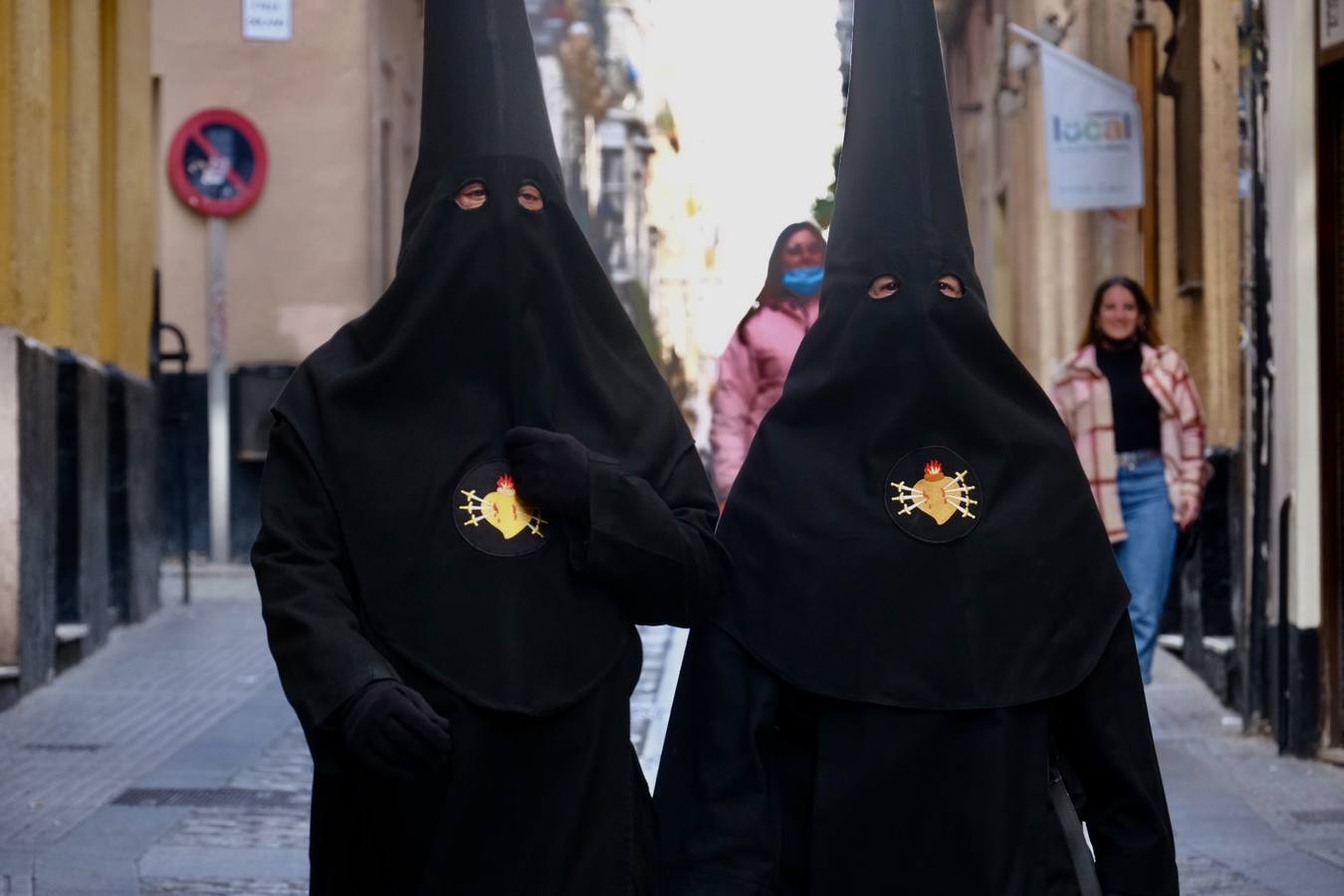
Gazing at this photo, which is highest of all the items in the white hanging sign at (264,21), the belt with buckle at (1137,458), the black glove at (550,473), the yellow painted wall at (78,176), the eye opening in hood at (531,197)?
the white hanging sign at (264,21)

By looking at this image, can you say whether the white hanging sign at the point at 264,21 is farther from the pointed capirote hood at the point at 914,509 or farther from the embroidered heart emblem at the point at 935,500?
the embroidered heart emblem at the point at 935,500

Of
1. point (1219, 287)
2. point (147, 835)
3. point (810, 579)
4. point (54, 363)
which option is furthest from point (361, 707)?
point (1219, 287)

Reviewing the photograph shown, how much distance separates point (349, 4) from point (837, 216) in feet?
57.0

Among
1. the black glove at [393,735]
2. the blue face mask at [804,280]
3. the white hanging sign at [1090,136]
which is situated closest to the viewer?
the black glove at [393,735]

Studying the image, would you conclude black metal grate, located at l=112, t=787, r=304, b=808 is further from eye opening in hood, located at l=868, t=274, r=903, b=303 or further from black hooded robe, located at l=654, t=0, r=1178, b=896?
eye opening in hood, located at l=868, t=274, r=903, b=303

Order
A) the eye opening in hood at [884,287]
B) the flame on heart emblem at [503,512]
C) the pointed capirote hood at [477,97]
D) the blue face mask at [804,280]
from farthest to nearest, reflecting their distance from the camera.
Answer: the blue face mask at [804,280] → the pointed capirote hood at [477,97] → the eye opening in hood at [884,287] → the flame on heart emblem at [503,512]

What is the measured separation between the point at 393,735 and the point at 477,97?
121 cm

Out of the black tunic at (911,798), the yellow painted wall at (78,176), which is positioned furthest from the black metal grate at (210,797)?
the black tunic at (911,798)

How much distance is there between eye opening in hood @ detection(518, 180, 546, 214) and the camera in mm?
3982

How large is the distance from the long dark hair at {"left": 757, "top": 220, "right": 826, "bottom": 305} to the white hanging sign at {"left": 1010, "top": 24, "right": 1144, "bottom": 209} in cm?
585

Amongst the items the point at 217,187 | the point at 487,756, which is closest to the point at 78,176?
the point at 217,187

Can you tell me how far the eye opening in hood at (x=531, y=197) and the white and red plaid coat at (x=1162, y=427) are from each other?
5981 mm

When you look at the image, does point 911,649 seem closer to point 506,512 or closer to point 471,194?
point 506,512

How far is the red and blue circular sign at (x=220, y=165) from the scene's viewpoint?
65.3 ft
